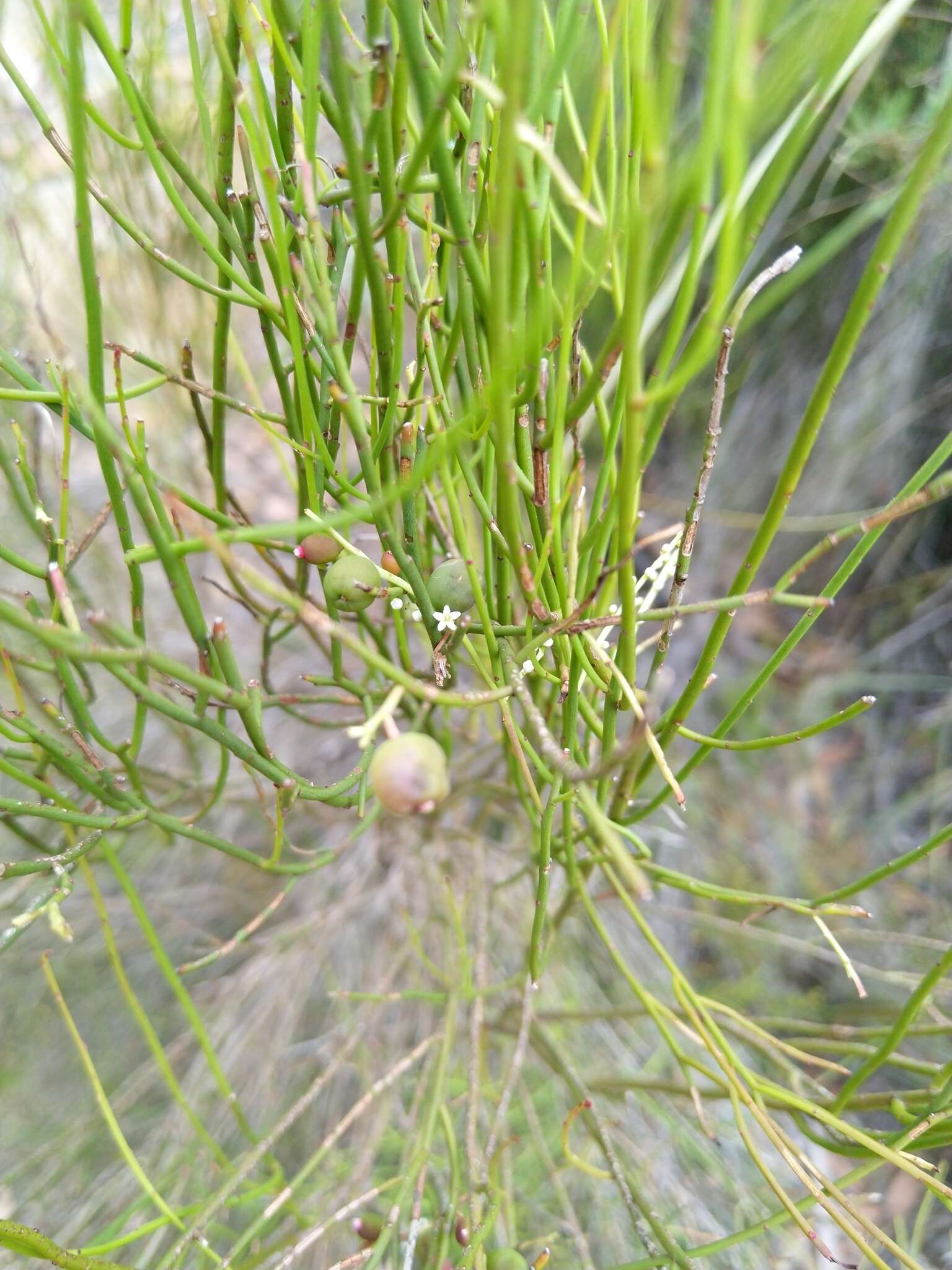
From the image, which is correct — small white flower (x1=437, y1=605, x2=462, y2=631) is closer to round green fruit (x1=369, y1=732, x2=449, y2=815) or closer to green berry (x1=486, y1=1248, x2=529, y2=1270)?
round green fruit (x1=369, y1=732, x2=449, y2=815)

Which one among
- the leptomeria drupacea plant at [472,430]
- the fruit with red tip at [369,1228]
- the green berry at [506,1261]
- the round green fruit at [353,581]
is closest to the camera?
the leptomeria drupacea plant at [472,430]

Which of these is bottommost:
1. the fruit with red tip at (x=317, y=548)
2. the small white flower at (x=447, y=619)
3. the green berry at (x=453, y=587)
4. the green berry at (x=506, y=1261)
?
the green berry at (x=506, y=1261)

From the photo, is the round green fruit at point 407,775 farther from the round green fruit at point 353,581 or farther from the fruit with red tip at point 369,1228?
the fruit with red tip at point 369,1228

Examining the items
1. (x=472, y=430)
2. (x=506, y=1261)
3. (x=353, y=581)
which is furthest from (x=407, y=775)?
(x=506, y=1261)

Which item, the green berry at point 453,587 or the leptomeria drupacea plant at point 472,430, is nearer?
the leptomeria drupacea plant at point 472,430

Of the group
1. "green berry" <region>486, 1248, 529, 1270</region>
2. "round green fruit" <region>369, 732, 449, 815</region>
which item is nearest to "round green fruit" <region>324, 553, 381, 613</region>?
"round green fruit" <region>369, 732, 449, 815</region>

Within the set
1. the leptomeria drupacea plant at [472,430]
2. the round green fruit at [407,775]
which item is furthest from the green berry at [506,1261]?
the round green fruit at [407,775]
